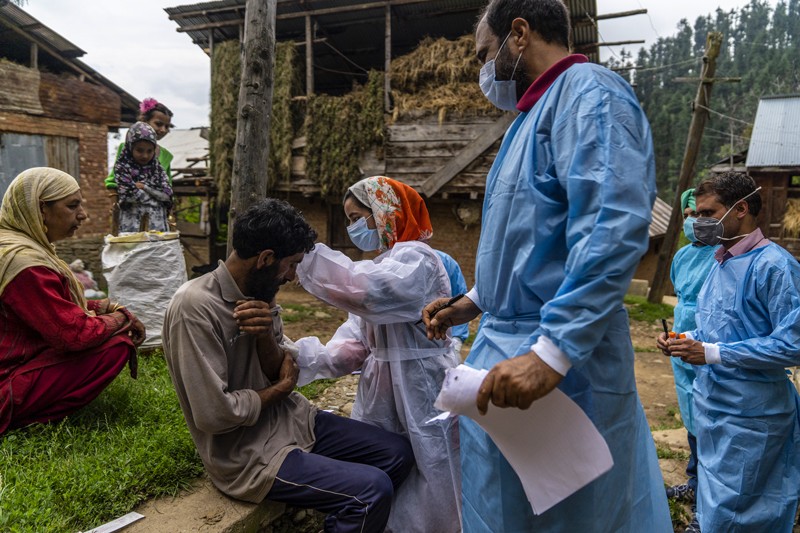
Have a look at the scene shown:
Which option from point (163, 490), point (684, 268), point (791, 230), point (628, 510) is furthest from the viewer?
point (791, 230)

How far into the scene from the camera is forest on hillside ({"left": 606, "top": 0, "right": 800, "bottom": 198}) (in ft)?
122

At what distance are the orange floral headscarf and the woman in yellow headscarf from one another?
1606mm

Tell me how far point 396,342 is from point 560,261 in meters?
1.29

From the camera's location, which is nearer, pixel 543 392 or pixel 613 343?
pixel 543 392

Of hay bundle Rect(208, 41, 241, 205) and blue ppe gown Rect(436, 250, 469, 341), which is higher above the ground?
hay bundle Rect(208, 41, 241, 205)

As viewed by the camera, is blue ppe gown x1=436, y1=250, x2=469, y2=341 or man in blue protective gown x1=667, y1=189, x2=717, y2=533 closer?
blue ppe gown x1=436, y1=250, x2=469, y2=341

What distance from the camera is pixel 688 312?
140 inches

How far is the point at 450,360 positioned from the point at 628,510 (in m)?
1.23

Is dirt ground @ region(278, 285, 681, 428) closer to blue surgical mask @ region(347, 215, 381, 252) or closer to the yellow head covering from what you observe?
blue surgical mask @ region(347, 215, 381, 252)

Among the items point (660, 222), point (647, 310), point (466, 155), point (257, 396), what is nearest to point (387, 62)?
point (466, 155)

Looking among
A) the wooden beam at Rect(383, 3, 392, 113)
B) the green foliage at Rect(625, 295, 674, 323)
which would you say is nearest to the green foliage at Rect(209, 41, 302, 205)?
the wooden beam at Rect(383, 3, 392, 113)

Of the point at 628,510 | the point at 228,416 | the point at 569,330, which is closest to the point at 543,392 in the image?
the point at 569,330

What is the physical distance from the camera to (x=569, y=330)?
1.26m

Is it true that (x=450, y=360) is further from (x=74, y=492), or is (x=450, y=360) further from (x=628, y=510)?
(x=74, y=492)
